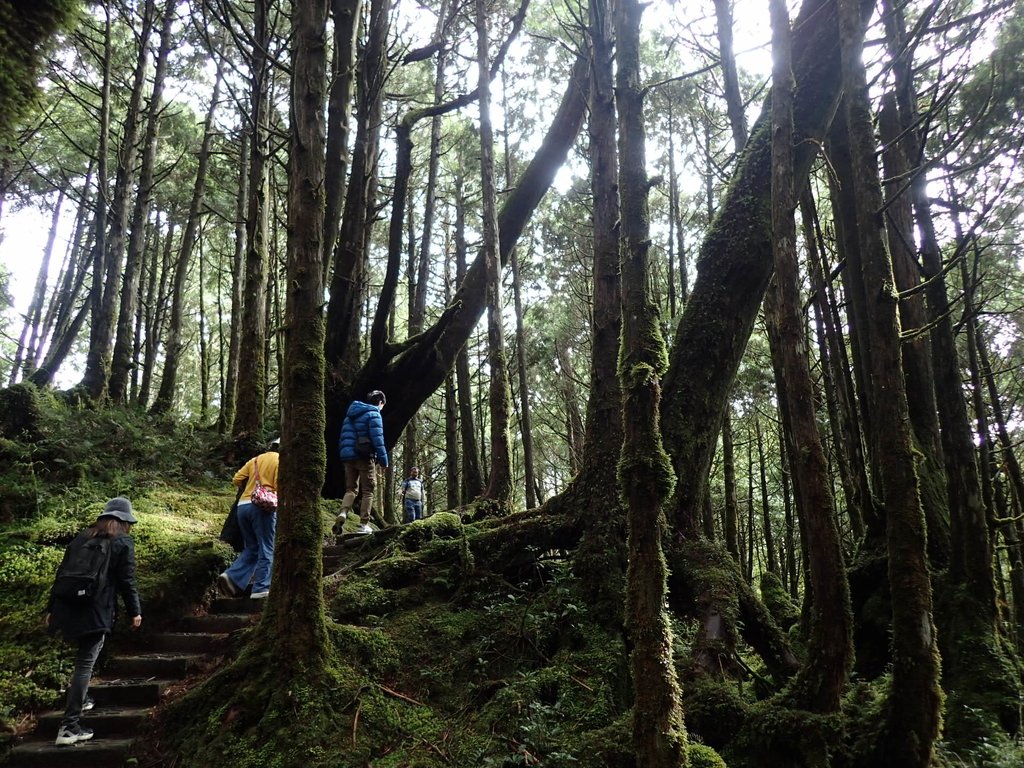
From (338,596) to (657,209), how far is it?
15379 millimetres

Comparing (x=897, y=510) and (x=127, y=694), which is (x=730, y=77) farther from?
(x=127, y=694)

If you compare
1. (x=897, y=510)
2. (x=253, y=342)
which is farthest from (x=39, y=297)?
(x=897, y=510)

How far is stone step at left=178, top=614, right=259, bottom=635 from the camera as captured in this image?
21.2 ft

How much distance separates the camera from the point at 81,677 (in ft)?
16.2

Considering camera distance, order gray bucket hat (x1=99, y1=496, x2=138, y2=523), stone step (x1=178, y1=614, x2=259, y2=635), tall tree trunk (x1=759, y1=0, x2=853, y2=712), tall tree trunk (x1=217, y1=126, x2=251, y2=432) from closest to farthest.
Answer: tall tree trunk (x1=759, y1=0, x2=853, y2=712) → gray bucket hat (x1=99, y1=496, x2=138, y2=523) → stone step (x1=178, y1=614, x2=259, y2=635) → tall tree trunk (x1=217, y1=126, x2=251, y2=432)

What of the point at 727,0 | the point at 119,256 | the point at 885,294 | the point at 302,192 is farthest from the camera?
the point at 119,256

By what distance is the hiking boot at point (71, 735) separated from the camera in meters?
4.75

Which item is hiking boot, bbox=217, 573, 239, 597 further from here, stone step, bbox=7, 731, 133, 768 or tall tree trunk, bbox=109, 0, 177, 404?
tall tree trunk, bbox=109, 0, 177, 404

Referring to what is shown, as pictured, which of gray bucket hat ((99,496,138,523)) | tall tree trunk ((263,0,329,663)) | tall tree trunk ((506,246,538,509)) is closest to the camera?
tall tree trunk ((263,0,329,663))

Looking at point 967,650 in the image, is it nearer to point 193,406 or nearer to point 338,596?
point 338,596

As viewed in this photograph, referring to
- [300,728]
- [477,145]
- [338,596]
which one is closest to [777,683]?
[300,728]

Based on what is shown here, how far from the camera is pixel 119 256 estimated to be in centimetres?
1230

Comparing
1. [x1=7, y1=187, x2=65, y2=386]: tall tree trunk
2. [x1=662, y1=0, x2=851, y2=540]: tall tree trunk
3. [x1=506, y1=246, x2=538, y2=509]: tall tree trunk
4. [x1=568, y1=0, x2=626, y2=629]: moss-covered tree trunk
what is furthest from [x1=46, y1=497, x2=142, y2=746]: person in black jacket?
[x1=7, y1=187, x2=65, y2=386]: tall tree trunk

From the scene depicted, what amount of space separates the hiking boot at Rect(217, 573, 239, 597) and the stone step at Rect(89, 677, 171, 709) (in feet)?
5.21
